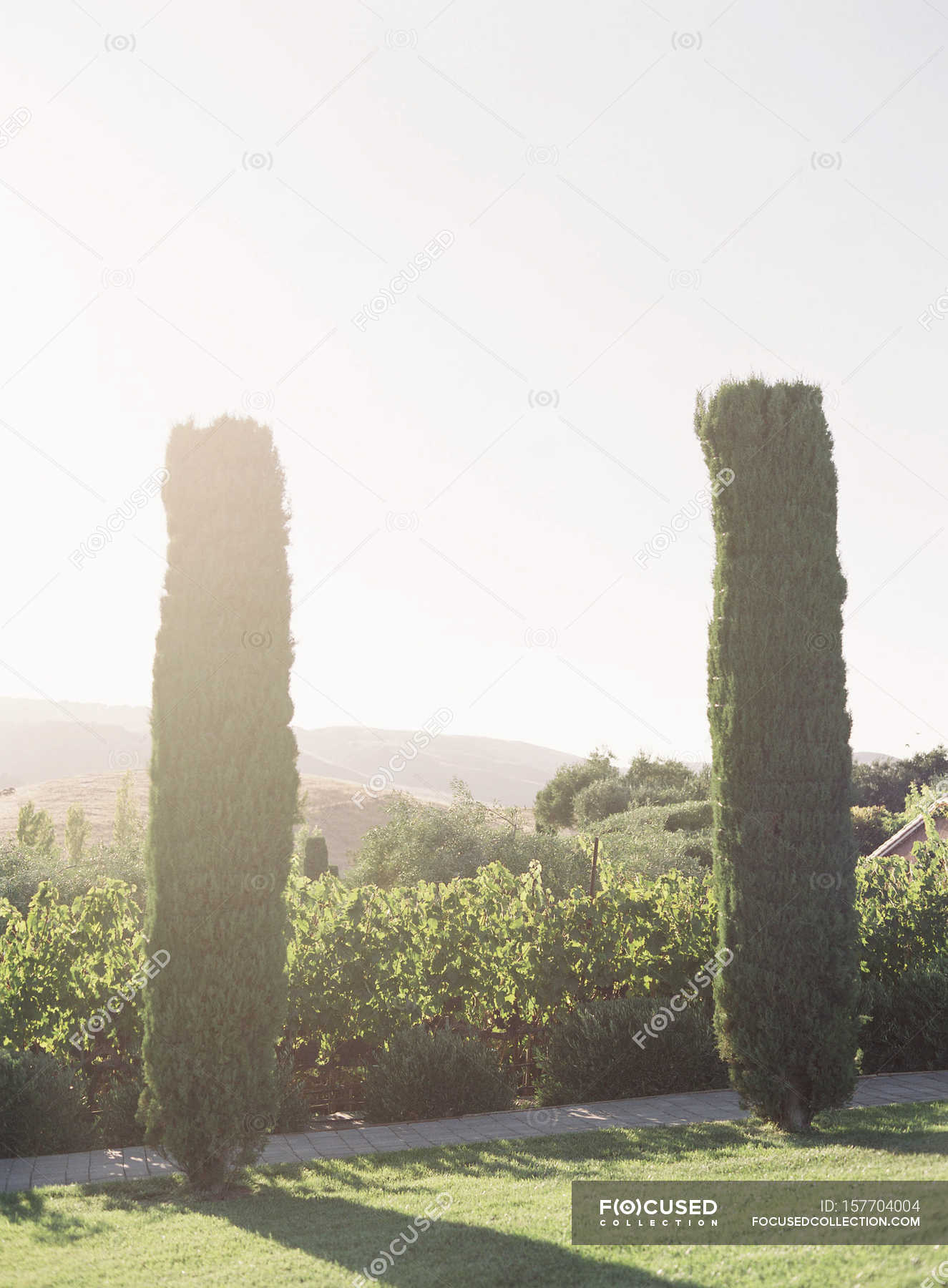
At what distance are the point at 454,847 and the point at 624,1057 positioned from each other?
20566mm

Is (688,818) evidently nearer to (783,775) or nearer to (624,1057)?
(624,1057)

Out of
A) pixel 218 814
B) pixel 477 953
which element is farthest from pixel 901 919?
pixel 218 814

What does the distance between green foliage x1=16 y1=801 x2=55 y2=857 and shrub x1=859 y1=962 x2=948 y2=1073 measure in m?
31.4

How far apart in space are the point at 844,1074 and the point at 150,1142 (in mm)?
5939

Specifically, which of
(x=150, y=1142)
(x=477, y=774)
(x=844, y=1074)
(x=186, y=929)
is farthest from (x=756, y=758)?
(x=477, y=774)

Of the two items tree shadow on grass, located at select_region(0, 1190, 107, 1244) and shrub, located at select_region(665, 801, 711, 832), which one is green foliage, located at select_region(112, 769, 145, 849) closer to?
shrub, located at select_region(665, 801, 711, 832)

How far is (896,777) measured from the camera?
57.8 meters

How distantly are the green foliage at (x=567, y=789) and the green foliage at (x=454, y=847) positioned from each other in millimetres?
22095


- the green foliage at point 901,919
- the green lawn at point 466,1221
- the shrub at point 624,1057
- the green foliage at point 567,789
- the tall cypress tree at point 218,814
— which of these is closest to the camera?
the green lawn at point 466,1221

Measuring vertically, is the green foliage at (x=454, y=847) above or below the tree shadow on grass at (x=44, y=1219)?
above

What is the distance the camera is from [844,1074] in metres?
8.18

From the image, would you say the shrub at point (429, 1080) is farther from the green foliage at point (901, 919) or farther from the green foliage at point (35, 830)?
the green foliage at point (35, 830)

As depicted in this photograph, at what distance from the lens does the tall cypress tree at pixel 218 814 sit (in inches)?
289

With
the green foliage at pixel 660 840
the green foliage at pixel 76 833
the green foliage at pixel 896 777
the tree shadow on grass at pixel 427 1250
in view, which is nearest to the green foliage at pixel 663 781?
the green foliage at pixel 660 840
